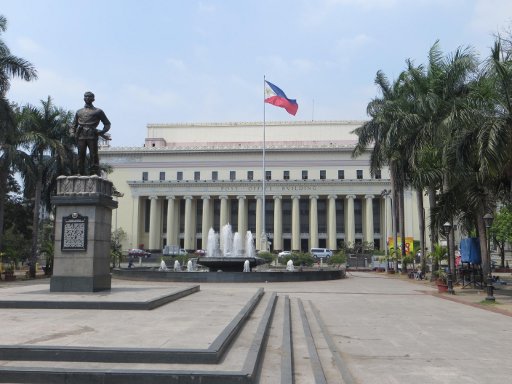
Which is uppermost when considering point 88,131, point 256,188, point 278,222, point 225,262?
point 256,188

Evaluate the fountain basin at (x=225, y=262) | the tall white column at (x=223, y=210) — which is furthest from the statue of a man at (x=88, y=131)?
the tall white column at (x=223, y=210)

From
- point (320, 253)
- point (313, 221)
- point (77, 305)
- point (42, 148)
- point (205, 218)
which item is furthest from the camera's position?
point (205, 218)

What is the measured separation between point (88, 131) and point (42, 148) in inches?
979

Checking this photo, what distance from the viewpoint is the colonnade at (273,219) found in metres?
95.9

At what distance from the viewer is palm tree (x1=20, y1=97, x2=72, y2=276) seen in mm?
36469

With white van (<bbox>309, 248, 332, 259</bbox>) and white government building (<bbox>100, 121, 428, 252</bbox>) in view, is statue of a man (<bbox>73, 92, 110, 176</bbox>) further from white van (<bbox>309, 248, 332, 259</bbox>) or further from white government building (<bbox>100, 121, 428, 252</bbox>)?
white government building (<bbox>100, 121, 428, 252</bbox>)

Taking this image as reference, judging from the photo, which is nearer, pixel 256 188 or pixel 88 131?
pixel 88 131

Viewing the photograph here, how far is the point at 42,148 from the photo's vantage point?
3831cm

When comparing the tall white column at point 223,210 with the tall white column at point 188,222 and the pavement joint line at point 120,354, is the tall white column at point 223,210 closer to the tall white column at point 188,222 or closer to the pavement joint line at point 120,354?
the tall white column at point 188,222

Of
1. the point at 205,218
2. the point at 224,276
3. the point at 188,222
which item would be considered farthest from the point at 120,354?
the point at 188,222

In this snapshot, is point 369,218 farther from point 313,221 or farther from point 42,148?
point 42,148

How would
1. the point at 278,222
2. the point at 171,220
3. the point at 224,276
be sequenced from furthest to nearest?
1. the point at 171,220
2. the point at 278,222
3. the point at 224,276

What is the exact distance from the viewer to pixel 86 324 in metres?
9.89

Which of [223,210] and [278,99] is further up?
[278,99]
